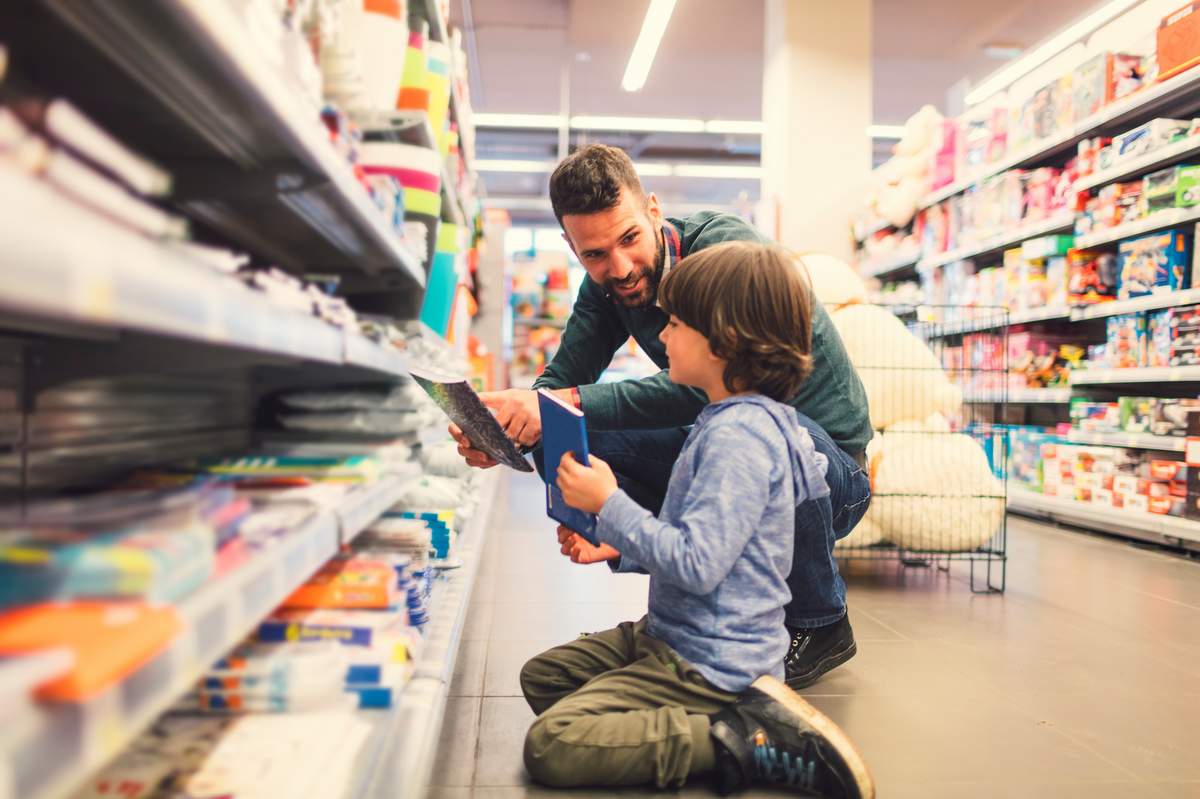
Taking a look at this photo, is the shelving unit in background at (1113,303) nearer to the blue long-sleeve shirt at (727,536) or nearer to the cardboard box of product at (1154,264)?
the cardboard box of product at (1154,264)

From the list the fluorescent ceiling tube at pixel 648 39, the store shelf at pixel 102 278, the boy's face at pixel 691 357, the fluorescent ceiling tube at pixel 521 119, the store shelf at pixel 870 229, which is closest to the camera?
the store shelf at pixel 102 278

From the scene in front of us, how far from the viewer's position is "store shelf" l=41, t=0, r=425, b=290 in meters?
0.72

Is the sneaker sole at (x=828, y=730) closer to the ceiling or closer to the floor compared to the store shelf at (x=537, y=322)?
closer to the floor

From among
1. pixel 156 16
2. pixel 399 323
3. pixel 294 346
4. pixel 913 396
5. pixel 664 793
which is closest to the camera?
pixel 156 16

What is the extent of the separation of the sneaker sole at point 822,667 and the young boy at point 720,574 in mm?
440

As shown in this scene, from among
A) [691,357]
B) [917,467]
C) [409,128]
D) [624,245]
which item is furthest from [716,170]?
[691,357]

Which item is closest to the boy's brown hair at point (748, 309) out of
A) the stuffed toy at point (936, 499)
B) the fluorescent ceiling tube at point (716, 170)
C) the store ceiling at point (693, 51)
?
the stuffed toy at point (936, 499)

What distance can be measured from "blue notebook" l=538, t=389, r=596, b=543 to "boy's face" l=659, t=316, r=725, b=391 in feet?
0.64

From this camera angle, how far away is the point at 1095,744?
1568 millimetres

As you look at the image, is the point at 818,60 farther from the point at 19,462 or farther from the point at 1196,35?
the point at 19,462

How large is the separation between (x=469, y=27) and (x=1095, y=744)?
732 centimetres

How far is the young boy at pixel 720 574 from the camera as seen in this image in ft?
4.25

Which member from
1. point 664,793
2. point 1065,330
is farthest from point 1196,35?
point 664,793

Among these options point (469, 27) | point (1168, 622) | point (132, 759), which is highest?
point (469, 27)
